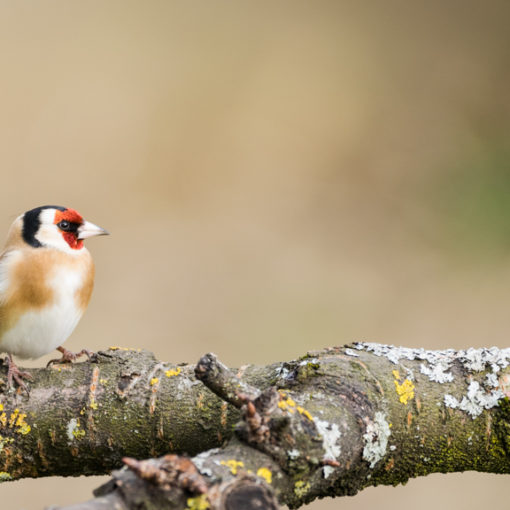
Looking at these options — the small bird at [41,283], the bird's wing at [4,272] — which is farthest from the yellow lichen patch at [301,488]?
the bird's wing at [4,272]

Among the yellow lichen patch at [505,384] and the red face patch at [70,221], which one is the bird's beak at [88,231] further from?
the yellow lichen patch at [505,384]

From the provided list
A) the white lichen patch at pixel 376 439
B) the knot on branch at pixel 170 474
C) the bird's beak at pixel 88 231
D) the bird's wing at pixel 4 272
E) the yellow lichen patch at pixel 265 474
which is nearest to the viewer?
the knot on branch at pixel 170 474

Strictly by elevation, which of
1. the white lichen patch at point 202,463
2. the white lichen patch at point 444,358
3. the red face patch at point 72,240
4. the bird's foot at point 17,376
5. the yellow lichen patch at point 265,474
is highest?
the red face patch at point 72,240

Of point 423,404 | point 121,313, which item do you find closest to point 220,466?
point 423,404

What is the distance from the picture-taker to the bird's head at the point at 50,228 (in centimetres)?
128

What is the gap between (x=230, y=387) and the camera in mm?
754

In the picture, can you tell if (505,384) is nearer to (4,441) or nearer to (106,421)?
(106,421)

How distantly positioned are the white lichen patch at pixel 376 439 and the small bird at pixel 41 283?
1.81ft

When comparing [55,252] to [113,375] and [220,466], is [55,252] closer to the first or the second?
[113,375]

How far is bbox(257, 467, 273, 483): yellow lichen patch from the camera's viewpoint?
71 centimetres

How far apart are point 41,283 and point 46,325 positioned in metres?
0.07

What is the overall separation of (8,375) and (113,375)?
16cm

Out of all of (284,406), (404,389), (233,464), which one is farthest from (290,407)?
(404,389)

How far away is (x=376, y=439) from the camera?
0.90m
